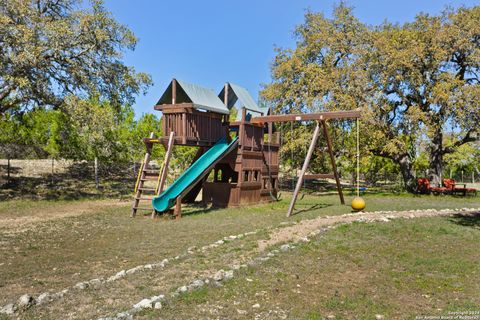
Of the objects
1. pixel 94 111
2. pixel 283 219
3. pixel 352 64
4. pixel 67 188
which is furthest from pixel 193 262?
pixel 352 64

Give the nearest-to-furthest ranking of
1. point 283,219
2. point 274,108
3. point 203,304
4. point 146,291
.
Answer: point 203,304 → point 146,291 → point 283,219 → point 274,108

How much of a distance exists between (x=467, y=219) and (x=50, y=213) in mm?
14194

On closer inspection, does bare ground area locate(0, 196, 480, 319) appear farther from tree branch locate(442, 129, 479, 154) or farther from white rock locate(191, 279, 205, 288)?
tree branch locate(442, 129, 479, 154)

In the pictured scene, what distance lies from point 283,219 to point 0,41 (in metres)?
14.4

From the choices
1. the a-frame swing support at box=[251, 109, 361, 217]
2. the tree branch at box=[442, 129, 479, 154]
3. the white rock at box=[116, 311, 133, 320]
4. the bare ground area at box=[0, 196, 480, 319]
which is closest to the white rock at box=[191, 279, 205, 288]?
the bare ground area at box=[0, 196, 480, 319]

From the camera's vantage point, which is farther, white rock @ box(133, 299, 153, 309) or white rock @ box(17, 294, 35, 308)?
white rock @ box(17, 294, 35, 308)

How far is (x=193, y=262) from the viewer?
7.45 metres

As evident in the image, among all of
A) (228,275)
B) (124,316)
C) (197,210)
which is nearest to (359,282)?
(228,275)

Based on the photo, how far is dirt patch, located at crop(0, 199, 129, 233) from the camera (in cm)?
1228

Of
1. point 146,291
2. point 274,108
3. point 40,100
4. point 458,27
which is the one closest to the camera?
point 146,291

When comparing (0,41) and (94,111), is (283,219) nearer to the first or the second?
(94,111)

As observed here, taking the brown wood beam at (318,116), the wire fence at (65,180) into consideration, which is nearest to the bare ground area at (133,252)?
the brown wood beam at (318,116)

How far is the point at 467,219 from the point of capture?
12.8m

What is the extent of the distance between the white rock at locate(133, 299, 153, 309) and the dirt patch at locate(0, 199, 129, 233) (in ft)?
25.4
